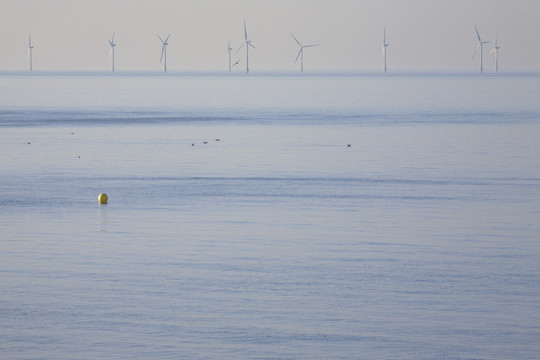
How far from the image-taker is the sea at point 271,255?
16656 millimetres

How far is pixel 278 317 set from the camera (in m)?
17.8

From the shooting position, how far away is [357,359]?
15.6 m

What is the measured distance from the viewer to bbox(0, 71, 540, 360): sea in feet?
54.6

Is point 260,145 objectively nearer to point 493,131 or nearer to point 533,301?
point 493,131

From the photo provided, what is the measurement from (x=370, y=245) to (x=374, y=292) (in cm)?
480

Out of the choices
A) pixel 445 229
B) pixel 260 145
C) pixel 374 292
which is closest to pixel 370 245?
pixel 445 229

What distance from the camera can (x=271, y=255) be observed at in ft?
75.9

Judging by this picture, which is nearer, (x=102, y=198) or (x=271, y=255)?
(x=271, y=255)

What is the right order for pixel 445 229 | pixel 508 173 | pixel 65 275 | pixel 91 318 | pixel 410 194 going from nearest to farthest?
pixel 91 318
pixel 65 275
pixel 445 229
pixel 410 194
pixel 508 173

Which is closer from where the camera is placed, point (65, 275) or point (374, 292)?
point (374, 292)

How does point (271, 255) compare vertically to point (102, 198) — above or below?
below

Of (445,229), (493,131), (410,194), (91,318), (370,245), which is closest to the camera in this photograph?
(91,318)

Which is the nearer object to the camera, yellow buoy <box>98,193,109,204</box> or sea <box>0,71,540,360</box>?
sea <box>0,71,540,360</box>

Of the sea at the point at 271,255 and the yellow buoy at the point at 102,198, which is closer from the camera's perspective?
the sea at the point at 271,255
